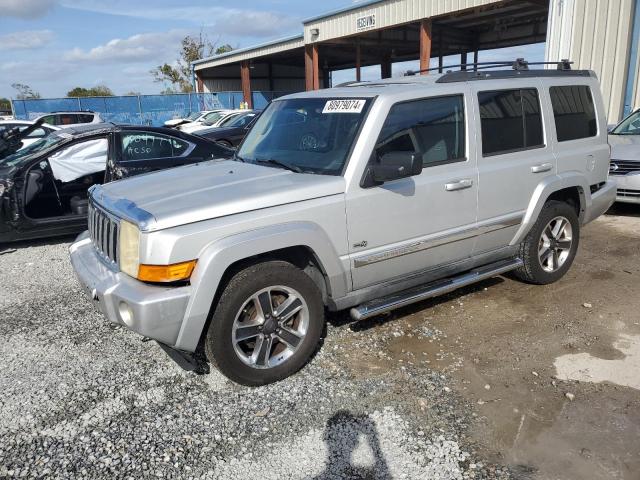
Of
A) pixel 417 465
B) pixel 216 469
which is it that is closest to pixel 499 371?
pixel 417 465

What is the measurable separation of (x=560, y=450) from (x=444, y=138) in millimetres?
2251

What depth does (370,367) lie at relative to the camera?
141 inches

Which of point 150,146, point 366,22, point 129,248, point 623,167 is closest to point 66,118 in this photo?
point 366,22

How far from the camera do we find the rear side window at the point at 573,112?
4.67 m

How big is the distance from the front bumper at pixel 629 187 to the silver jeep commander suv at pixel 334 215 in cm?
298

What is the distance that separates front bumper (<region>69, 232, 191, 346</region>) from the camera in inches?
112

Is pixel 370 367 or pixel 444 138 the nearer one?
pixel 370 367

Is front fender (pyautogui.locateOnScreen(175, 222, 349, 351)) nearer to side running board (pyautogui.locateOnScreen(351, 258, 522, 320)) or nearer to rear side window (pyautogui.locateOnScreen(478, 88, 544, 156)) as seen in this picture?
side running board (pyautogui.locateOnScreen(351, 258, 522, 320))

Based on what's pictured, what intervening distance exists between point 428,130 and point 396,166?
26.6 inches

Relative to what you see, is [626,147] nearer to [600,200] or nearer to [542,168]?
[600,200]

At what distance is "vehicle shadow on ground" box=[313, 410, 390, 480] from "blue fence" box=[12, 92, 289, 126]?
2601 centimetres

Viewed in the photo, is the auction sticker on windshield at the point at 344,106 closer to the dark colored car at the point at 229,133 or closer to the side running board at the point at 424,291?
the side running board at the point at 424,291

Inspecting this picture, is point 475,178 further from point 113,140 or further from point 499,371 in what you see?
point 113,140

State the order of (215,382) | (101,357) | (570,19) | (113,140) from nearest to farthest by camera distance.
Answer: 1. (215,382)
2. (101,357)
3. (113,140)
4. (570,19)
